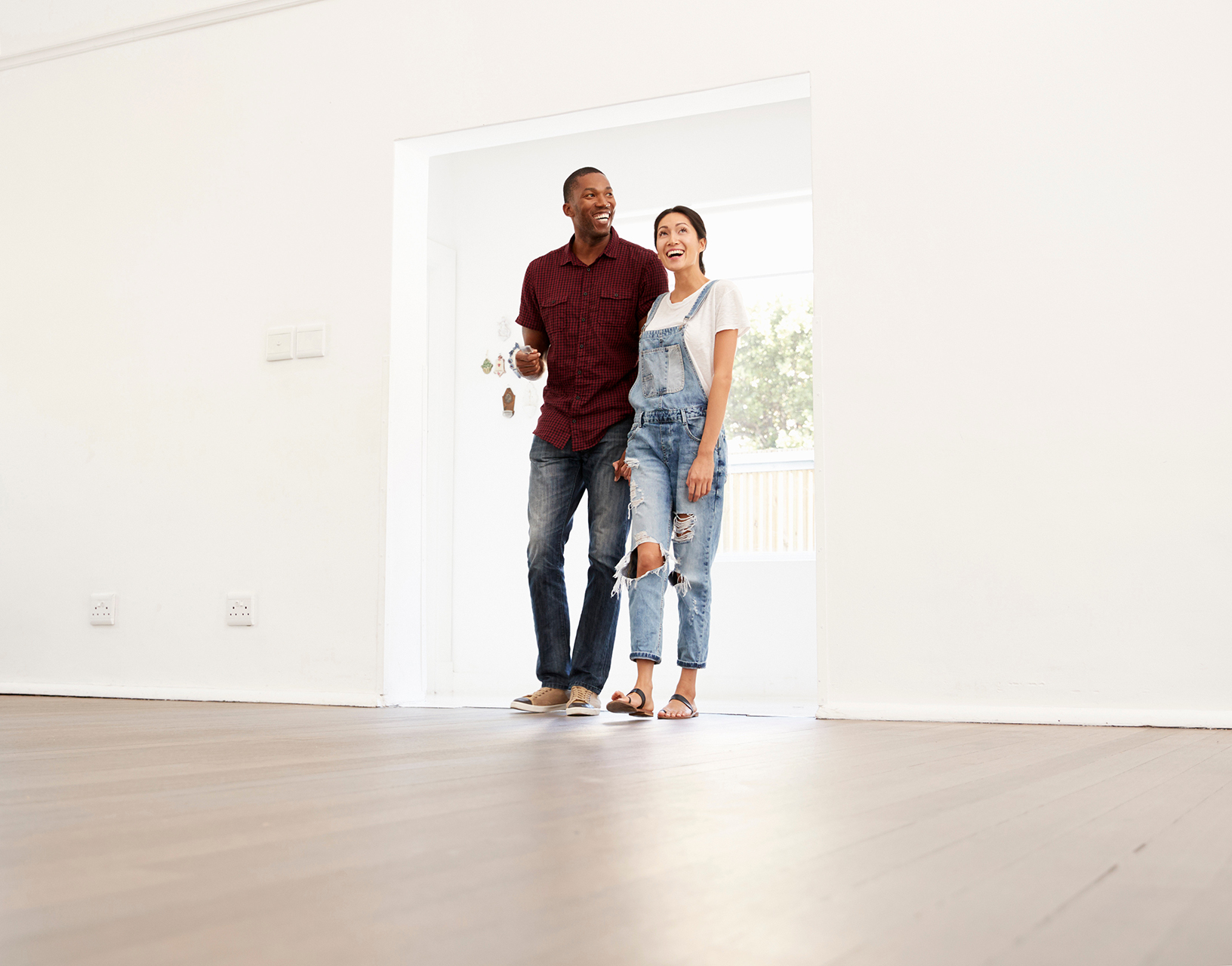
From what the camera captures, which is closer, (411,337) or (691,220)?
(691,220)

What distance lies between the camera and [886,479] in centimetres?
245

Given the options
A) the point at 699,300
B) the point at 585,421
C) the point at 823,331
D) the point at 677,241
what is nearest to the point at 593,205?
the point at 677,241

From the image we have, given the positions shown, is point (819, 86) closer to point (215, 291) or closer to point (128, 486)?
→ point (215, 291)

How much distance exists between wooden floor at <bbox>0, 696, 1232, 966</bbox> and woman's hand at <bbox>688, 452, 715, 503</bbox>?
85 centimetres

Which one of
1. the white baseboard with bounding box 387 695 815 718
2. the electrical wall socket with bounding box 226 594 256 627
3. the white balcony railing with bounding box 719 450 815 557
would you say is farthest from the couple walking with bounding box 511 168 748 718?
the white balcony railing with bounding box 719 450 815 557

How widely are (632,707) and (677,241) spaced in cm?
105

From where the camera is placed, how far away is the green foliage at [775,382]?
14.6ft

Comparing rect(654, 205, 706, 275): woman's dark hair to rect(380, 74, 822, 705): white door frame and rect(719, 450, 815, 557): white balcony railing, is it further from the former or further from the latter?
rect(719, 450, 815, 557): white balcony railing

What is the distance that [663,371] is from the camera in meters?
2.43

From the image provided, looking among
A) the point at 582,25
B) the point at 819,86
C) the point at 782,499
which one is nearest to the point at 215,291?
the point at 582,25

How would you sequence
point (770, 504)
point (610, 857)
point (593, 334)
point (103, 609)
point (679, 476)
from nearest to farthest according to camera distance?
1. point (610, 857)
2. point (679, 476)
3. point (593, 334)
4. point (103, 609)
5. point (770, 504)

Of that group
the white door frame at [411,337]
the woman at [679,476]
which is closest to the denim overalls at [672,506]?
the woman at [679,476]

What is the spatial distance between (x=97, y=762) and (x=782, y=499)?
327 centimetres

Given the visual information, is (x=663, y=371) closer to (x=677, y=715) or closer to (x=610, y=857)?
(x=677, y=715)
